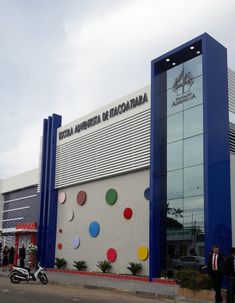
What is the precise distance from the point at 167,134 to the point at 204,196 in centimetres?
464

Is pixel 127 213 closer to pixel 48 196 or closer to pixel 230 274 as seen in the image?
Result: pixel 48 196

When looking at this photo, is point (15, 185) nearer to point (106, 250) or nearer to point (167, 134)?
point (106, 250)

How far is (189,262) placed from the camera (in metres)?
20.8

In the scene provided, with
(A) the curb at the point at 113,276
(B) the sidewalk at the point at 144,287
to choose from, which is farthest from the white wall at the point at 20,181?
(B) the sidewalk at the point at 144,287

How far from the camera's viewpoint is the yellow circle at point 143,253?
78.8ft

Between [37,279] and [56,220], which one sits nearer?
[37,279]

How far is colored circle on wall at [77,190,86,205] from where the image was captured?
3014 cm

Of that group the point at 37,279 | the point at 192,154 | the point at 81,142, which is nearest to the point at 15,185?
the point at 81,142

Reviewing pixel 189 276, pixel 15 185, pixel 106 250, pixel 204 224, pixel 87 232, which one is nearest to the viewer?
pixel 189 276

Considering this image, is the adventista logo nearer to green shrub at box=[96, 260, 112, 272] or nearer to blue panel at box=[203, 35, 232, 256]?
blue panel at box=[203, 35, 232, 256]

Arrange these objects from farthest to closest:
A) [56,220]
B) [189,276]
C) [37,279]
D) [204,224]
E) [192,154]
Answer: [56,220] < [37,279] < [192,154] < [204,224] < [189,276]

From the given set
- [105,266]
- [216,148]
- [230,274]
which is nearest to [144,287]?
[230,274]

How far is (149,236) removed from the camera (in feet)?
75.1

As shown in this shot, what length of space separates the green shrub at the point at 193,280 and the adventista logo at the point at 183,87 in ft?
29.9
